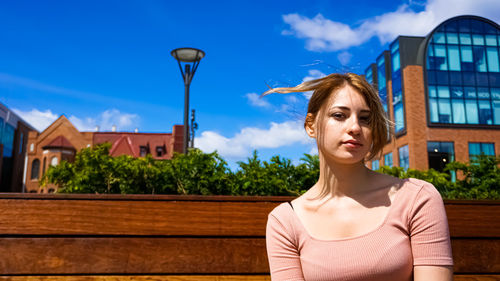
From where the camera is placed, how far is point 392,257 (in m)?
1.35

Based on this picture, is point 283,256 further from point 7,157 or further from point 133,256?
point 7,157

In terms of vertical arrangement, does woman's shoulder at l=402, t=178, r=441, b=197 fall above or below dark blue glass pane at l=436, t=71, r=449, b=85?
below

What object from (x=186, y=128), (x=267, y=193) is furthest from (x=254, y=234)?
(x=186, y=128)

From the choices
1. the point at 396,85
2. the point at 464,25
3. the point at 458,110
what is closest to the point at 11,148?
the point at 396,85

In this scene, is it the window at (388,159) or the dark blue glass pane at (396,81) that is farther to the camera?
the window at (388,159)

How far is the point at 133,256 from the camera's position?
2.51 metres

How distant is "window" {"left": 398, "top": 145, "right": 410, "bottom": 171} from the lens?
114 ft

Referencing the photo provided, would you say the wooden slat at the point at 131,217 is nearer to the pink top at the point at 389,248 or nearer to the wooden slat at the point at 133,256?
the wooden slat at the point at 133,256

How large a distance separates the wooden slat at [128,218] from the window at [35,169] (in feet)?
185

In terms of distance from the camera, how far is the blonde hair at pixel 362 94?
1.50 m

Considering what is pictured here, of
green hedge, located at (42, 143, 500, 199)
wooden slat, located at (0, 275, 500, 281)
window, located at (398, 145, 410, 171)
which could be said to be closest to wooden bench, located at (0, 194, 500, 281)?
wooden slat, located at (0, 275, 500, 281)

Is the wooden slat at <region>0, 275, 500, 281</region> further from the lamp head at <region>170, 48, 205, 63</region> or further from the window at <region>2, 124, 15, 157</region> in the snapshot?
the window at <region>2, 124, 15, 157</region>

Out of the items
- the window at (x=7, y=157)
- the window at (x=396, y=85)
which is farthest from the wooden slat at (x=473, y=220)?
the window at (x=7, y=157)

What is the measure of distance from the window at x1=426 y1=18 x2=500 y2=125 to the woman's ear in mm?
35648
